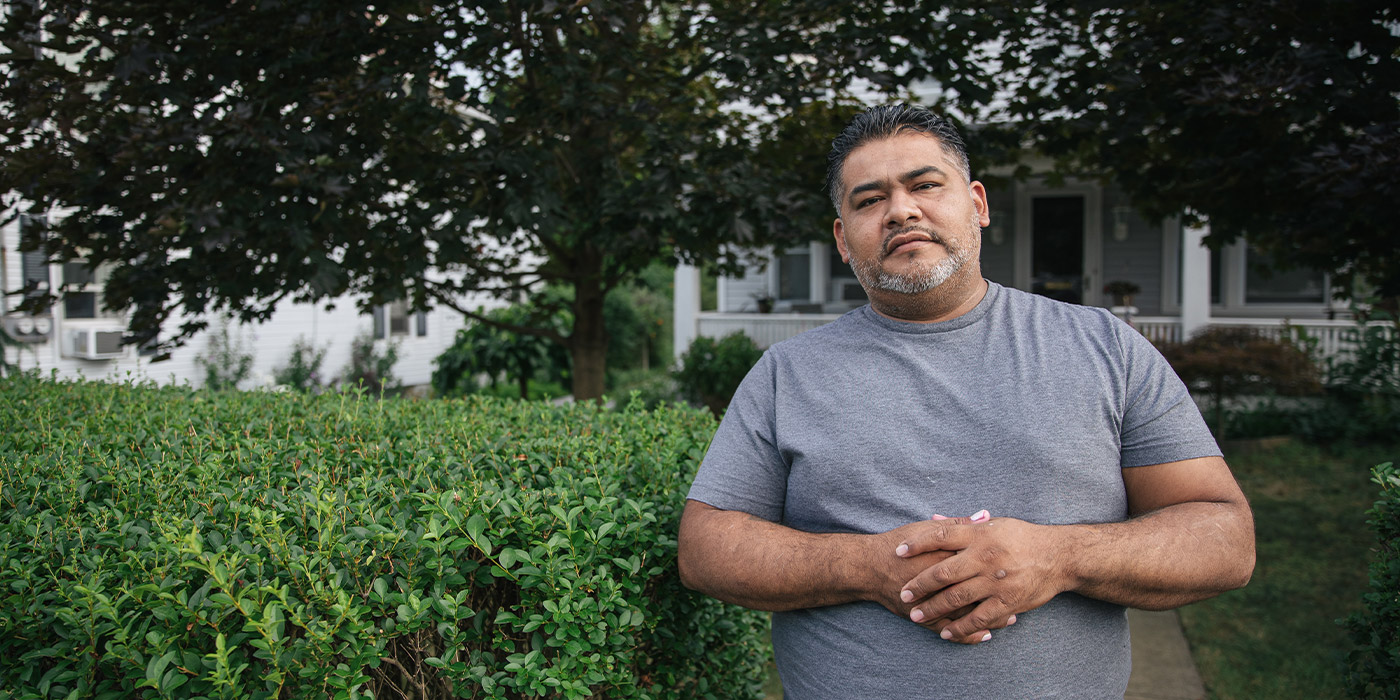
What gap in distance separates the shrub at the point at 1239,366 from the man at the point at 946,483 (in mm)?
7601

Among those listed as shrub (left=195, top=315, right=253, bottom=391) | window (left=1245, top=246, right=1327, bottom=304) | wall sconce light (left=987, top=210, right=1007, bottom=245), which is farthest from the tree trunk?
window (left=1245, top=246, right=1327, bottom=304)

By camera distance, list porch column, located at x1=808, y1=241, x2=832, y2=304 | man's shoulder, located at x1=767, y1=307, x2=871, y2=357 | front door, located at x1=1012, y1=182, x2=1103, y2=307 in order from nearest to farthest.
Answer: man's shoulder, located at x1=767, y1=307, x2=871, y2=357 < front door, located at x1=1012, y1=182, x2=1103, y2=307 < porch column, located at x1=808, y1=241, x2=832, y2=304

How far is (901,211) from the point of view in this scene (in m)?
1.91

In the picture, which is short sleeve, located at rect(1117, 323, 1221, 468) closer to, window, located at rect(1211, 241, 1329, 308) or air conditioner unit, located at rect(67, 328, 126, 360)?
air conditioner unit, located at rect(67, 328, 126, 360)

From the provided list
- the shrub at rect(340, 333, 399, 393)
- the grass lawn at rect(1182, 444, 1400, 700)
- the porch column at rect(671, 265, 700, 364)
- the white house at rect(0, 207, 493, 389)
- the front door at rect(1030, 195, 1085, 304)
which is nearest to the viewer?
the grass lawn at rect(1182, 444, 1400, 700)

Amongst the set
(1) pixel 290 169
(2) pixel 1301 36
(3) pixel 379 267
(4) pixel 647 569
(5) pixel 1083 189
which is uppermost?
(5) pixel 1083 189

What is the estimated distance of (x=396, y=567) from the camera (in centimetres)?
169

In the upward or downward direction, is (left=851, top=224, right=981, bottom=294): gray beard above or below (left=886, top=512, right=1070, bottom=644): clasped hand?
above

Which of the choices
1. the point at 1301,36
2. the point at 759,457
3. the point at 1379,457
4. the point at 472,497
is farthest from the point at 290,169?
the point at 1379,457

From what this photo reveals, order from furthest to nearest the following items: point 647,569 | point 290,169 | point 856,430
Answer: point 290,169
point 647,569
point 856,430

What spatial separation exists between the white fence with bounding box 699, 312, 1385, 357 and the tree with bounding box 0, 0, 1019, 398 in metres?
4.02

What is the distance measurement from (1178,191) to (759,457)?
412 cm

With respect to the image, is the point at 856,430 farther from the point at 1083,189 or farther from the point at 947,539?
the point at 1083,189

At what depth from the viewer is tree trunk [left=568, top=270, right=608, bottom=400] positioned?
6.00 meters
